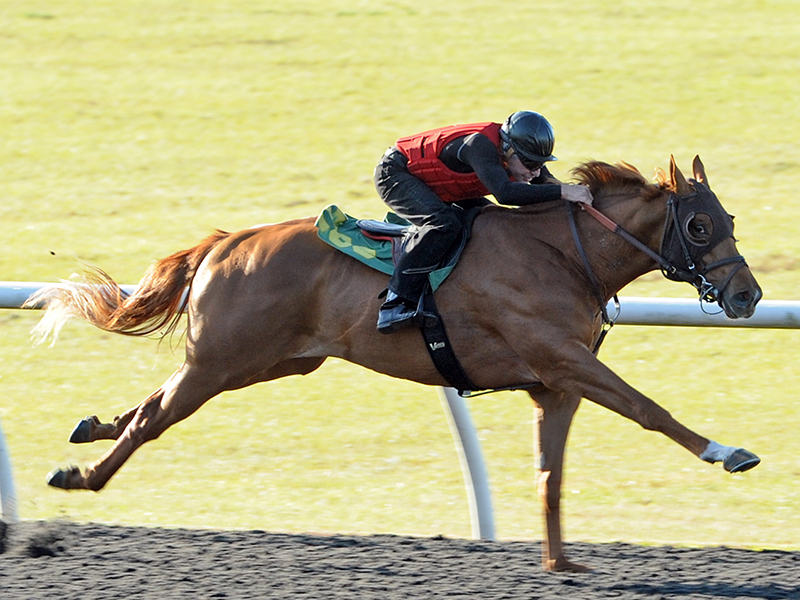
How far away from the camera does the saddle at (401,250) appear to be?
15.4 ft

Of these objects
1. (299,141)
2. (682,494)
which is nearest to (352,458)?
(682,494)

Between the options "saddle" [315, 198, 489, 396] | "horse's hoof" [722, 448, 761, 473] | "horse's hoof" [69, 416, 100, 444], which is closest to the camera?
"horse's hoof" [722, 448, 761, 473]

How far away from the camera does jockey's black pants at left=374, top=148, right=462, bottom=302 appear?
4.68m

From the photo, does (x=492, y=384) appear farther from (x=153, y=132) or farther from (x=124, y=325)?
(x=153, y=132)

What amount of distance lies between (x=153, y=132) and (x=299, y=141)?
1.54 m

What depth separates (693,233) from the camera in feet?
14.8

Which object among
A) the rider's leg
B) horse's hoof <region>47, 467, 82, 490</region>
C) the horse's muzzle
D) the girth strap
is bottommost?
horse's hoof <region>47, 467, 82, 490</region>

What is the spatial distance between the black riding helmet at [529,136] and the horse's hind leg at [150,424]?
1.53m

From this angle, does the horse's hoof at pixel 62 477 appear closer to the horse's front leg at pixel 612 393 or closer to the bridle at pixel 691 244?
the horse's front leg at pixel 612 393

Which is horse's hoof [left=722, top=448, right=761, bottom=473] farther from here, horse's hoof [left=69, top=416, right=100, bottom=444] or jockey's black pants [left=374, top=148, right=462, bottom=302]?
horse's hoof [left=69, top=416, right=100, bottom=444]

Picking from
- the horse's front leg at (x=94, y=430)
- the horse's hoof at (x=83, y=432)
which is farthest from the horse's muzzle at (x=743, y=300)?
the horse's hoof at (x=83, y=432)

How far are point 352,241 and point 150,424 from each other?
3.71 feet

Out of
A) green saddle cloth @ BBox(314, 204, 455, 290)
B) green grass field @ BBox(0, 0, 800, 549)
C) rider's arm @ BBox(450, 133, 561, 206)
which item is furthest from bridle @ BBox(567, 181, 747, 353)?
green grass field @ BBox(0, 0, 800, 549)

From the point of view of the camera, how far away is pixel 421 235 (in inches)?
185
